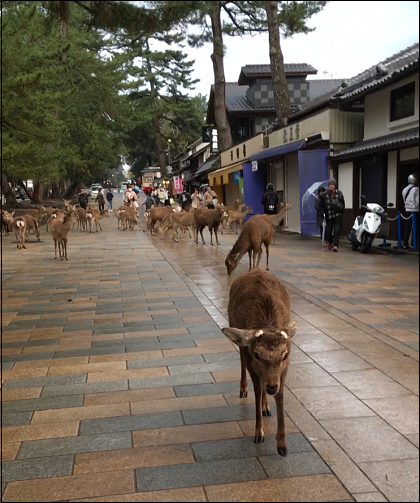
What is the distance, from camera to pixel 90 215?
1995 cm

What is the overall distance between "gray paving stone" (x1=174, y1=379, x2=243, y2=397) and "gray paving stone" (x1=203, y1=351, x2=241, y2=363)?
0.51 m

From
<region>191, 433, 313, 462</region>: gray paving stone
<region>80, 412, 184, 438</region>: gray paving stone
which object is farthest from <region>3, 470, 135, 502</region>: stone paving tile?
<region>80, 412, 184, 438</region>: gray paving stone

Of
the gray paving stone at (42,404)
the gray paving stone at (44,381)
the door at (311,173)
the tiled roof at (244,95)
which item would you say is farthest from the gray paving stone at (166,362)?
the tiled roof at (244,95)

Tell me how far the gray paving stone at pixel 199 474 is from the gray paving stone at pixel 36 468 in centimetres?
44

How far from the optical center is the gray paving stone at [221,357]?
4370mm

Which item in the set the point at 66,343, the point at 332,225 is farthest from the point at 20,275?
the point at 332,225

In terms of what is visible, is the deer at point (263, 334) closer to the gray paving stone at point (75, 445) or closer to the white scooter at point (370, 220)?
the white scooter at point (370, 220)

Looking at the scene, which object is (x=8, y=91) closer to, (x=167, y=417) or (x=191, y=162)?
(x=167, y=417)

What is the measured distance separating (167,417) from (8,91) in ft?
30.5

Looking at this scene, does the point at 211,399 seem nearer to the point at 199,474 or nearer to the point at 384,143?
the point at 199,474

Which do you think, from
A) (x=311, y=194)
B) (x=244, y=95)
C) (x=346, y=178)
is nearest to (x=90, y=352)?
(x=311, y=194)

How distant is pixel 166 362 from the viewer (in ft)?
14.4

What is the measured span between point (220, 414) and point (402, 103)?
2.54 m

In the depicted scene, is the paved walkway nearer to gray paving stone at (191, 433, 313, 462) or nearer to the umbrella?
gray paving stone at (191, 433, 313, 462)
